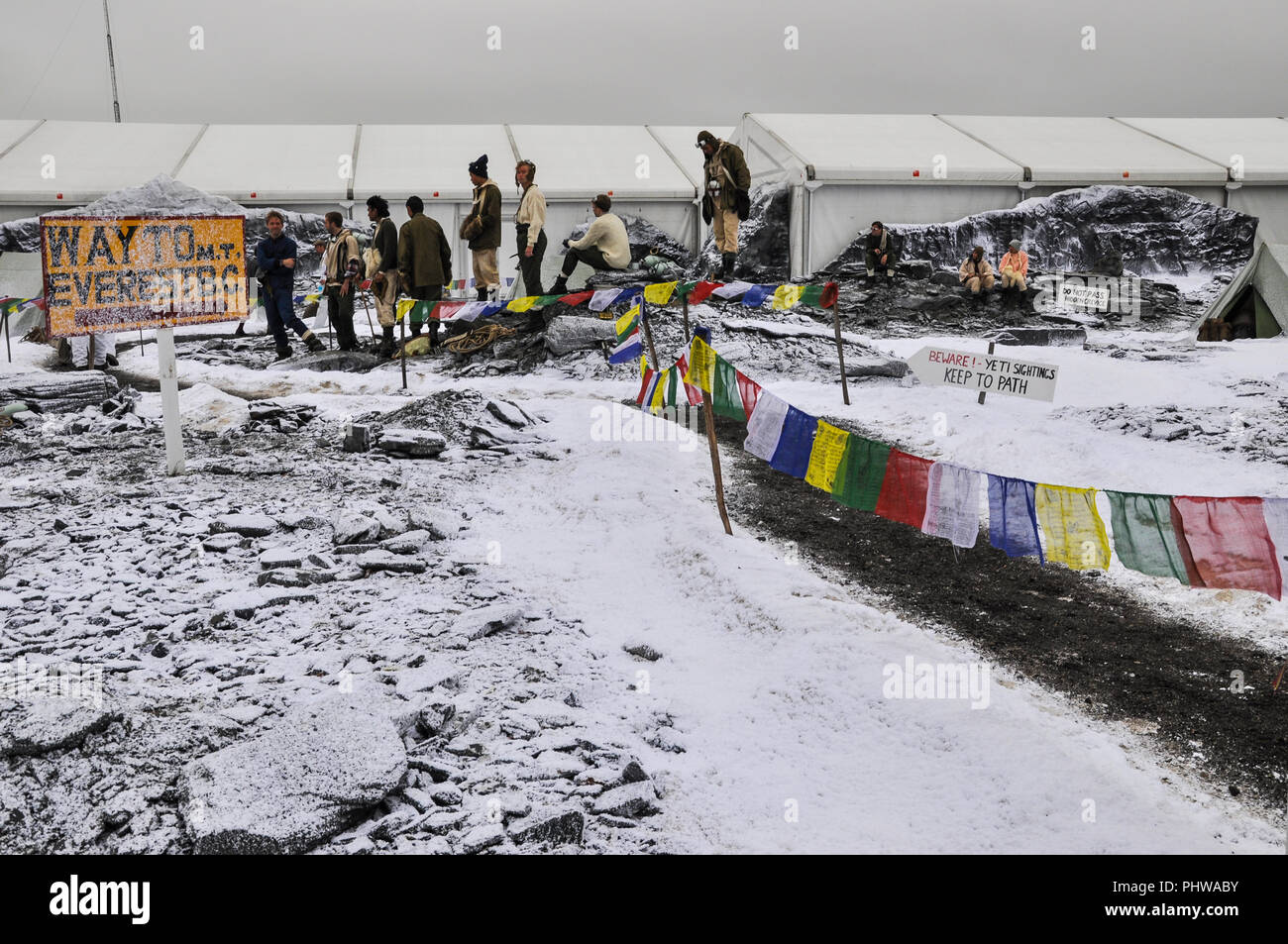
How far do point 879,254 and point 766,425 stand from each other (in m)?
12.2

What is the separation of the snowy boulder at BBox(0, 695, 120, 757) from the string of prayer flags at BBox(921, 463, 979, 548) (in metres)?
4.14

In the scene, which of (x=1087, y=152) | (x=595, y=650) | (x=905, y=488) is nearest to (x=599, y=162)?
(x=1087, y=152)

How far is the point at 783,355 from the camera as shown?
42.5 ft

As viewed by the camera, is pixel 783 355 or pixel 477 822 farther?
pixel 783 355

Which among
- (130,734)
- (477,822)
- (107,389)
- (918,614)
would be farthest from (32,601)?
(107,389)

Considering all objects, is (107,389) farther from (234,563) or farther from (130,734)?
(130,734)

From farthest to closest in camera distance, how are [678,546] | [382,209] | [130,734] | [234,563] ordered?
[382,209] → [678,546] → [234,563] → [130,734]

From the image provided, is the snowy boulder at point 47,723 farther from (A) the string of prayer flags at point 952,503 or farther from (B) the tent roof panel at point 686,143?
(B) the tent roof panel at point 686,143

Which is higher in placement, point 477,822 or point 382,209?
point 382,209

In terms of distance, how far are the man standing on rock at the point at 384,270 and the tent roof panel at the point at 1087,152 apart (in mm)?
12785

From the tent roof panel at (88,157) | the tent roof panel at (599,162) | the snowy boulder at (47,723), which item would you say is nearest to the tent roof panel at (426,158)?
the tent roof panel at (599,162)

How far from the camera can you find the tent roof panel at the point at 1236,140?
19.8 metres
